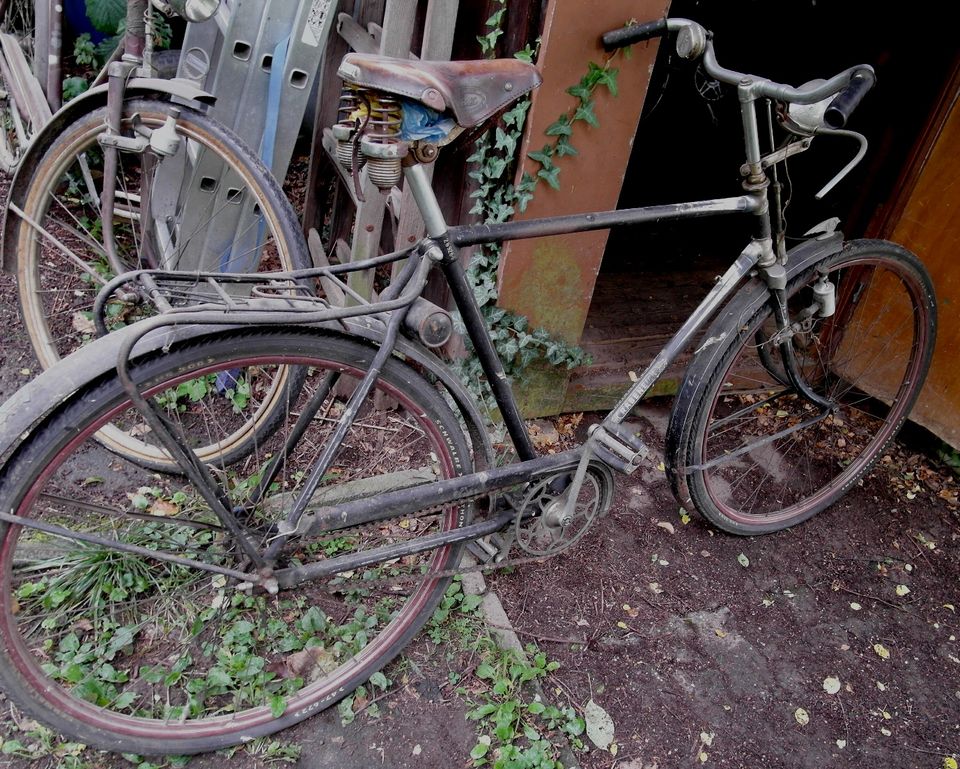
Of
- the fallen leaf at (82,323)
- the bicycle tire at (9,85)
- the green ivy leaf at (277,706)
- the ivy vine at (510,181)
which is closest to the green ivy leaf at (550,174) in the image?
the ivy vine at (510,181)

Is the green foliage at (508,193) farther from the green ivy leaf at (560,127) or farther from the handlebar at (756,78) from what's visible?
the handlebar at (756,78)

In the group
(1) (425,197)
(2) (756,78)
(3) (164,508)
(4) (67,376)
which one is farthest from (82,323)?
(2) (756,78)

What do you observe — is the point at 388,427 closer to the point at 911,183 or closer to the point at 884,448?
the point at 884,448

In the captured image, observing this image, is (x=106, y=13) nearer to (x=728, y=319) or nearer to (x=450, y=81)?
(x=450, y=81)

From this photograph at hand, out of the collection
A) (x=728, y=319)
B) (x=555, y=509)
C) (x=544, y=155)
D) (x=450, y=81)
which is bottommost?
(x=555, y=509)

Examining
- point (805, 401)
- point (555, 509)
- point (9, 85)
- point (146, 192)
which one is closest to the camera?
point (555, 509)

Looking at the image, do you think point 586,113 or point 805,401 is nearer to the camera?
point 586,113

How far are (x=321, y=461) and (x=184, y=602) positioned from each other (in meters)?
0.90

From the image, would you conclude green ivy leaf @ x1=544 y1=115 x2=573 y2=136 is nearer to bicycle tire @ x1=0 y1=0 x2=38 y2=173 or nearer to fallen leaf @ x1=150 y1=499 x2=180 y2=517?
fallen leaf @ x1=150 y1=499 x2=180 y2=517

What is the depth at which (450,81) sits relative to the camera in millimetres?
1705

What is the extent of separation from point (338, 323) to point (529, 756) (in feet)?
4.48

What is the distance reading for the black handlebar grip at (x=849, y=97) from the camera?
186 centimetres

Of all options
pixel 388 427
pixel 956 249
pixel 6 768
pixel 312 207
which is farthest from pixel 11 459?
pixel 956 249

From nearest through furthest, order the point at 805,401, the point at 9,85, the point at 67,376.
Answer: the point at 67,376
the point at 805,401
the point at 9,85
